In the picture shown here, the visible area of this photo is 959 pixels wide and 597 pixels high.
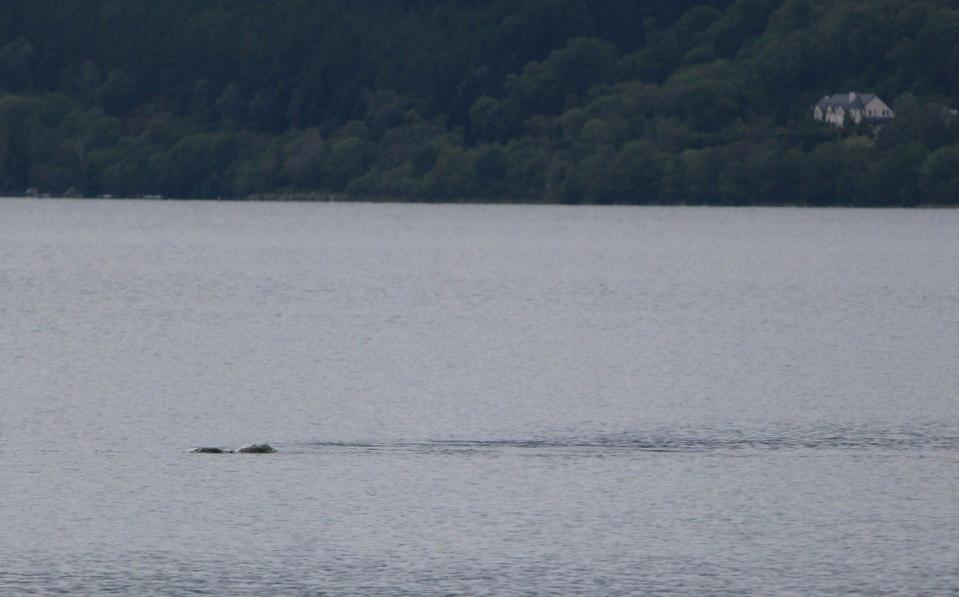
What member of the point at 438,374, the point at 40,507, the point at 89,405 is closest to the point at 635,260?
the point at 438,374

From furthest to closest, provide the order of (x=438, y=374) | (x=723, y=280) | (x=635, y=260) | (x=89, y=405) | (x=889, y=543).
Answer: (x=635, y=260) < (x=723, y=280) < (x=438, y=374) < (x=89, y=405) < (x=889, y=543)

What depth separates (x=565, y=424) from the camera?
48.8 meters

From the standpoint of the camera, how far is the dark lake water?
3138 centimetres

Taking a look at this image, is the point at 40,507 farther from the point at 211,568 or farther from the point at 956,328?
the point at 956,328

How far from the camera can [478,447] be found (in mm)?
44250

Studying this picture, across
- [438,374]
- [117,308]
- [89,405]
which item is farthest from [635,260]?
[89,405]

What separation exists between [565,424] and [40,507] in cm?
1680

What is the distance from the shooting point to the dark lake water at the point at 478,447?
31.4 m

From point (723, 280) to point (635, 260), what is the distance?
31.7m

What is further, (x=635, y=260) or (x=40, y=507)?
(x=635, y=260)

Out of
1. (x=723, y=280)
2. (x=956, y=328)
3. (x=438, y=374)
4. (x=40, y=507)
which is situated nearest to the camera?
(x=40, y=507)

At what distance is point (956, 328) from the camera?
80.3 meters

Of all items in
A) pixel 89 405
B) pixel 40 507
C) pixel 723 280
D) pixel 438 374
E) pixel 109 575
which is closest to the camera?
pixel 109 575

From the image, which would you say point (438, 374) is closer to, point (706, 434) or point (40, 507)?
point (706, 434)
